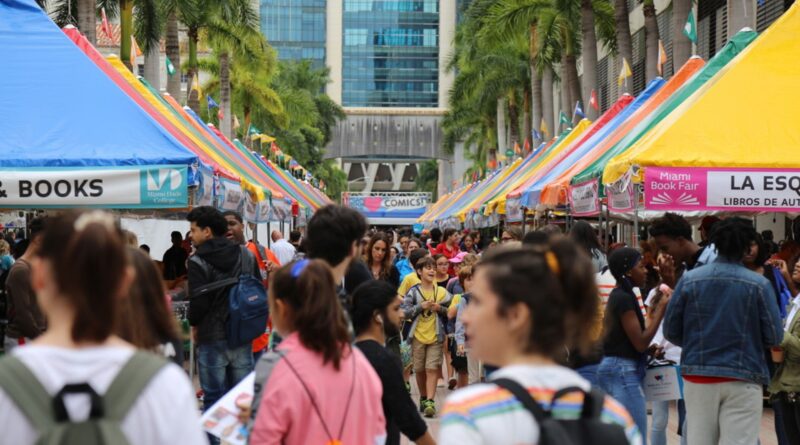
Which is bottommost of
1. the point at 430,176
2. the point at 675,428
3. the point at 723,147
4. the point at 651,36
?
the point at 675,428

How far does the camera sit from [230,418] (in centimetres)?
401

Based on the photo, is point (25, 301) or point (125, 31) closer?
point (25, 301)

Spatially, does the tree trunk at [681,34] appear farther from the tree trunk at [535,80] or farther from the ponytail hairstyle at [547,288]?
the ponytail hairstyle at [547,288]

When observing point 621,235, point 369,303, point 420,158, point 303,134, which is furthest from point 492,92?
point 420,158

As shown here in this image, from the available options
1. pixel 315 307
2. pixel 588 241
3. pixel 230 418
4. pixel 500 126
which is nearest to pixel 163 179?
pixel 588 241

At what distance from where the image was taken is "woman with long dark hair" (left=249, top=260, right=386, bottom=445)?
3752mm

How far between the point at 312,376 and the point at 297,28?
12650 centimetres

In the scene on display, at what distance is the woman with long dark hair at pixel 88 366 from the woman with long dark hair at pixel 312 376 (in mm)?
998

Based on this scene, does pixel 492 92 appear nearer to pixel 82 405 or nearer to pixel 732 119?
pixel 732 119

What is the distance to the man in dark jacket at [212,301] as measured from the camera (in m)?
7.65

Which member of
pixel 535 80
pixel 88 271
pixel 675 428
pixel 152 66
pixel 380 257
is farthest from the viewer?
pixel 535 80

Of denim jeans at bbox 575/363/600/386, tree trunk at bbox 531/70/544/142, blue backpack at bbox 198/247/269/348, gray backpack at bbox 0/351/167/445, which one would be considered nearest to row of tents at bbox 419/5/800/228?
denim jeans at bbox 575/363/600/386

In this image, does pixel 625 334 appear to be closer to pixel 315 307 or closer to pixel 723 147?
pixel 315 307

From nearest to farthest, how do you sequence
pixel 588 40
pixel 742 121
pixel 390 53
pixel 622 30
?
pixel 742 121
pixel 622 30
pixel 588 40
pixel 390 53
